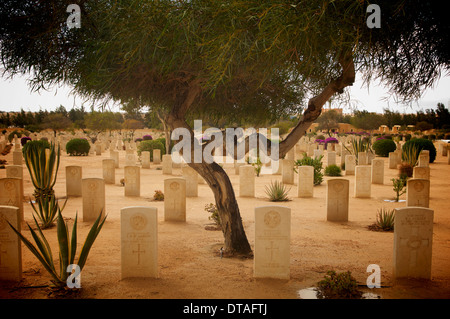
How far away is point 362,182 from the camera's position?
476 inches

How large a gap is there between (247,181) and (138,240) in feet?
23.7

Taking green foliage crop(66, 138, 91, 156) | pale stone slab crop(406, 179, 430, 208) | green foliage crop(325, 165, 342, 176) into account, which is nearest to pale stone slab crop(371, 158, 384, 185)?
green foliage crop(325, 165, 342, 176)

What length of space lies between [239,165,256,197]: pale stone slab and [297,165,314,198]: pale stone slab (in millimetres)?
1571

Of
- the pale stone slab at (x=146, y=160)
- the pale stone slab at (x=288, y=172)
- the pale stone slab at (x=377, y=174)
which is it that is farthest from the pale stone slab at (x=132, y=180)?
the pale stone slab at (x=377, y=174)

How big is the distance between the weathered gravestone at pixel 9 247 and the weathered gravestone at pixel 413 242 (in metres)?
5.30

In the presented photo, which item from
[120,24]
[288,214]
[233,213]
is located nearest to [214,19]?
[120,24]

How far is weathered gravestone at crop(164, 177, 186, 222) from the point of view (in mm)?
8906

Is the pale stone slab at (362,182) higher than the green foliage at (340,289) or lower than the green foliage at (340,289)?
higher

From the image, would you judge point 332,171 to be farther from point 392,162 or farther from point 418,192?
point 418,192

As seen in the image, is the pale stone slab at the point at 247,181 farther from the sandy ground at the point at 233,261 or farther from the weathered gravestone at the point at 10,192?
the weathered gravestone at the point at 10,192

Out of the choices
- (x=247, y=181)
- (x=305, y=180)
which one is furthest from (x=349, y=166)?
(x=247, y=181)

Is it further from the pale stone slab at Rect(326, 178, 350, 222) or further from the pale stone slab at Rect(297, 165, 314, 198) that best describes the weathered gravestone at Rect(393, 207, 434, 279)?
the pale stone slab at Rect(297, 165, 314, 198)

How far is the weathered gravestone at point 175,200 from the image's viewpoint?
29.2 ft
